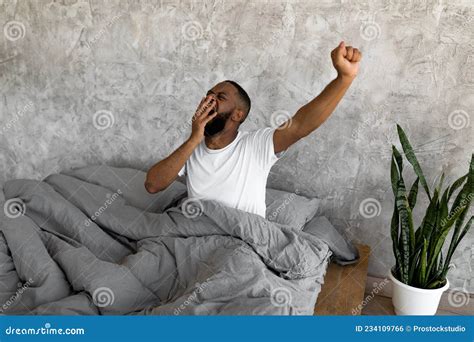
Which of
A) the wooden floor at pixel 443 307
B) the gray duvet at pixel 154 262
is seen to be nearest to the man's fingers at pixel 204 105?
the gray duvet at pixel 154 262

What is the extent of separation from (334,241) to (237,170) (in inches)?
26.6

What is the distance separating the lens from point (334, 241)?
8.80 feet

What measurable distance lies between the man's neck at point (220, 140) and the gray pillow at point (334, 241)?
625mm

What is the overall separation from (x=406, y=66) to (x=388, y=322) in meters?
1.31

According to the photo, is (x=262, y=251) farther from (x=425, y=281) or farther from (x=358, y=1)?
(x=358, y=1)

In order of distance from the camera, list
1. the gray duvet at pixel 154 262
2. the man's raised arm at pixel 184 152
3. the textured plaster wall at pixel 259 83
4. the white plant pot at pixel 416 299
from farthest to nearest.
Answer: the textured plaster wall at pixel 259 83, the white plant pot at pixel 416 299, the man's raised arm at pixel 184 152, the gray duvet at pixel 154 262

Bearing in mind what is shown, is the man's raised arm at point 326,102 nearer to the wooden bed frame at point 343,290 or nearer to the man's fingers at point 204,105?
the man's fingers at point 204,105

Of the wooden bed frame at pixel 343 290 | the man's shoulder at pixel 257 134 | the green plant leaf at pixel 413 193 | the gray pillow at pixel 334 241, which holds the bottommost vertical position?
the wooden bed frame at pixel 343 290

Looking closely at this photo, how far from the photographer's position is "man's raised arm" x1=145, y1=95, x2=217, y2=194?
2211 millimetres

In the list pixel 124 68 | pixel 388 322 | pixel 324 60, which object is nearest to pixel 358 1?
pixel 324 60

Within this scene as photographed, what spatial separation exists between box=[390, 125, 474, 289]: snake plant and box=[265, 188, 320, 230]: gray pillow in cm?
45

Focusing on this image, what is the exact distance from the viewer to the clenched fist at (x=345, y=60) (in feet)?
6.50

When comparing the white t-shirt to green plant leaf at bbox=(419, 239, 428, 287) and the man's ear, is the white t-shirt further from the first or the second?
green plant leaf at bbox=(419, 239, 428, 287)

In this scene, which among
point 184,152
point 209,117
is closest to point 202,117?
point 209,117
